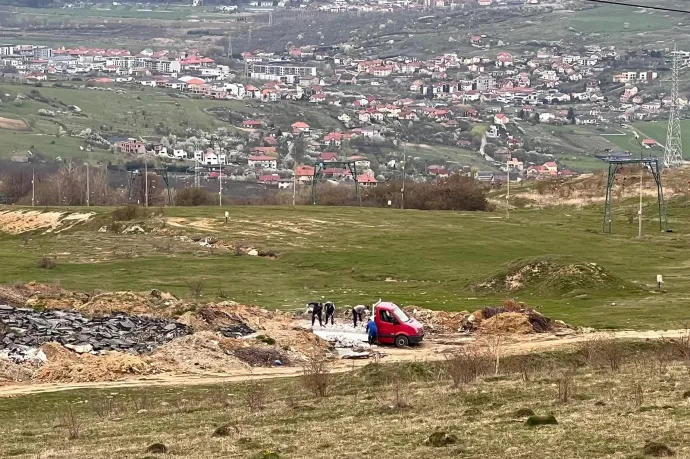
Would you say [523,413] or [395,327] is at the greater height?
[523,413]

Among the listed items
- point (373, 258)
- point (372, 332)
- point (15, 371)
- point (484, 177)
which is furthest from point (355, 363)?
point (484, 177)

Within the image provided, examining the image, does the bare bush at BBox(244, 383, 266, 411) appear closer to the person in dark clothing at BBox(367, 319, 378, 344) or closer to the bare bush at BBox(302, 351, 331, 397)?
the bare bush at BBox(302, 351, 331, 397)

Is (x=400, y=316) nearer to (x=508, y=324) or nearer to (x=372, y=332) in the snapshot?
(x=372, y=332)

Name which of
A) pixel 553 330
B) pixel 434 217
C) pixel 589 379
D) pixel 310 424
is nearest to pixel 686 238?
pixel 434 217

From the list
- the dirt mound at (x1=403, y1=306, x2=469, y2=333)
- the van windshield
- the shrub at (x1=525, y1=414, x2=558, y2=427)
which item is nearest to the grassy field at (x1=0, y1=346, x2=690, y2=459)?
the shrub at (x1=525, y1=414, x2=558, y2=427)

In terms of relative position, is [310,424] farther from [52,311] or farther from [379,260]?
[379,260]

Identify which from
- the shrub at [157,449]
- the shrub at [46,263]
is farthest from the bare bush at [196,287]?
the shrub at [157,449]

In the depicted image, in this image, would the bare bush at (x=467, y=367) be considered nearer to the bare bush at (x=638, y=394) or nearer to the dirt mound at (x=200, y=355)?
the bare bush at (x=638, y=394)
